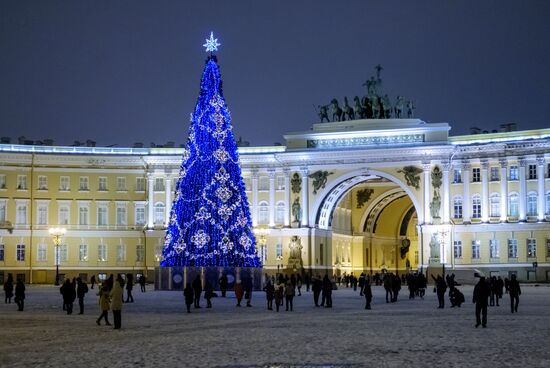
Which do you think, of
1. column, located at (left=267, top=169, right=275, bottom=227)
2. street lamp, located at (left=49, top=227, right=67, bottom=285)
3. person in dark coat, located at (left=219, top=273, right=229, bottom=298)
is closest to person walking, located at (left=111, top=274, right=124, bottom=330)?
person in dark coat, located at (left=219, top=273, right=229, bottom=298)

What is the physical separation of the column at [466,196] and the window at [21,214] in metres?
36.6

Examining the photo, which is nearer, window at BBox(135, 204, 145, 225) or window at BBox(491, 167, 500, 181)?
window at BBox(491, 167, 500, 181)

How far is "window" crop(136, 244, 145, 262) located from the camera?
87250 millimetres

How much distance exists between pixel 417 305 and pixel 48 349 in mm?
23632

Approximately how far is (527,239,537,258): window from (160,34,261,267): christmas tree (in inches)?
1170

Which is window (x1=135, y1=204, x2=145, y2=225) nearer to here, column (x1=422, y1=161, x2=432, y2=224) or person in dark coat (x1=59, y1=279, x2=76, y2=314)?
column (x1=422, y1=161, x2=432, y2=224)

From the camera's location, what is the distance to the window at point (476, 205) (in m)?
79.4

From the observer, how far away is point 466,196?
79.6 metres

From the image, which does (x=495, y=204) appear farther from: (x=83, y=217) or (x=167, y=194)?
(x=83, y=217)

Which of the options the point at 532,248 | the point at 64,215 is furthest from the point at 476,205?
the point at 64,215

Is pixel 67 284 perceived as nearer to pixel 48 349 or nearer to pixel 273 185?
pixel 48 349

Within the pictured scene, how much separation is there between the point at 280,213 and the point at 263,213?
1519 mm

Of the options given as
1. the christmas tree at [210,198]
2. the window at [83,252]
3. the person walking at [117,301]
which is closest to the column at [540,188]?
the christmas tree at [210,198]

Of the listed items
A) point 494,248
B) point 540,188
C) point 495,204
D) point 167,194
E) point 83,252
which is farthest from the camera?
point 167,194
